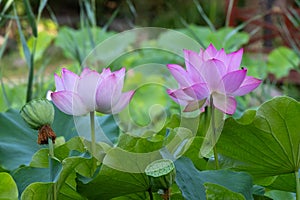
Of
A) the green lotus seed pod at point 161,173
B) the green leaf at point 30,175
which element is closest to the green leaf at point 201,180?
the green lotus seed pod at point 161,173

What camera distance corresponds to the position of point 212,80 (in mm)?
464

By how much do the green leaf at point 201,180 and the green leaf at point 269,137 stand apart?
41 mm

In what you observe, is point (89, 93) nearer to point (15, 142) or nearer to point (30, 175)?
point (30, 175)

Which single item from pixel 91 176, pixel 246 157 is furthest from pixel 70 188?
pixel 246 157

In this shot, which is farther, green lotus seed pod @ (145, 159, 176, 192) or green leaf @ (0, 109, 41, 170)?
green leaf @ (0, 109, 41, 170)

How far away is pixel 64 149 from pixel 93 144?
2.3 inches

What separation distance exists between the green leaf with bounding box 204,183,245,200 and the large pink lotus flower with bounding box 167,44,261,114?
0.25ft

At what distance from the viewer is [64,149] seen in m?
0.52

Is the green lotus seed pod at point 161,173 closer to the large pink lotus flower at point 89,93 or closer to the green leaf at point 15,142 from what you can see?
the large pink lotus flower at point 89,93

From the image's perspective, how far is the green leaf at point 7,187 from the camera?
1.42 ft

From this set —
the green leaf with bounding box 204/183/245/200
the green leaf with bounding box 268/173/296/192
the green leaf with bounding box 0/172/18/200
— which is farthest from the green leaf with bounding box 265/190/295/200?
the green leaf with bounding box 0/172/18/200

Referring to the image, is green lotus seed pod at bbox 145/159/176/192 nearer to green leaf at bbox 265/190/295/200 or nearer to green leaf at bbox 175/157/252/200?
green leaf at bbox 175/157/252/200

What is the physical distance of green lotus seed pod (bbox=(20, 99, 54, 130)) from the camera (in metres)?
0.44

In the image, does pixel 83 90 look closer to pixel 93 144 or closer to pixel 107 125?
pixel 93 144
